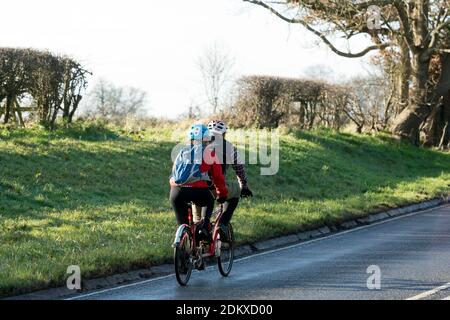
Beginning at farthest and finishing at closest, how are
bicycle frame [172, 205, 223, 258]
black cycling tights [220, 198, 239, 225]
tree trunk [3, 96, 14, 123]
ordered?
tree trunk [3, 96, 14, 123], black cycling tights [220, 198, 239, 225], bicycle frame [172, 205, 223, 258]

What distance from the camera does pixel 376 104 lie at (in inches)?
1462

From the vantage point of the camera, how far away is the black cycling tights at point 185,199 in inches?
431

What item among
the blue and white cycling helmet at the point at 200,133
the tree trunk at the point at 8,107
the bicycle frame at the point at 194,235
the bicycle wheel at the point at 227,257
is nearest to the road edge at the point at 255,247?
the bicycle wheel at the point at 227,257

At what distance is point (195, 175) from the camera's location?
10.9m

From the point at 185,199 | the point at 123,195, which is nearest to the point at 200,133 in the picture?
the point at 185,199

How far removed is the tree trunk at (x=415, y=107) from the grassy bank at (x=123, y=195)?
446 centimetres

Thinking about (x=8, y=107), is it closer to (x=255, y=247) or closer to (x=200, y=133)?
(x=255, y=247)

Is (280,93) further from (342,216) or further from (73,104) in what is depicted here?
→ (342,216)

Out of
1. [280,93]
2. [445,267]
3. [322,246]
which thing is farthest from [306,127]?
[445,267]

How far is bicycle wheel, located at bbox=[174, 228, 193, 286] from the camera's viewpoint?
417 inches

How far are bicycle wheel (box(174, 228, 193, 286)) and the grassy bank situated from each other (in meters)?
1.22
